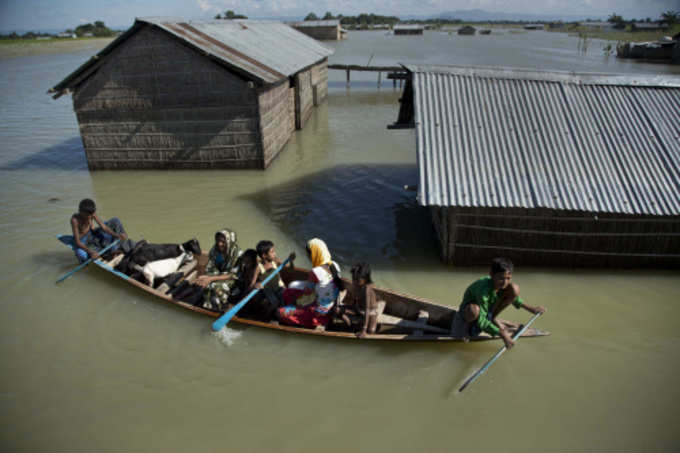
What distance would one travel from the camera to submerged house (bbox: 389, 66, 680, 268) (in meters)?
6.55

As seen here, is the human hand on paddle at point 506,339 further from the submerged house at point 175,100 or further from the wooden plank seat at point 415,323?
the submerged house at point 175,100

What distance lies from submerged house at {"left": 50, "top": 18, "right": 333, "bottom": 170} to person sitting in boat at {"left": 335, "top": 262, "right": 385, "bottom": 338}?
7.46 m

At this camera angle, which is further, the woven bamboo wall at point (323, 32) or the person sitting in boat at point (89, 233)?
the woven bamboo wall at point (323, 32)

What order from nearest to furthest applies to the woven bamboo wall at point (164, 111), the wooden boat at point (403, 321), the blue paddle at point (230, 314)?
the wooden boat at point (403, 321), the blue paddle at point (230, 314), the woven bamboo wall at point (164, 111)

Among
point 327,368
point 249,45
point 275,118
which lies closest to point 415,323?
point 327,368

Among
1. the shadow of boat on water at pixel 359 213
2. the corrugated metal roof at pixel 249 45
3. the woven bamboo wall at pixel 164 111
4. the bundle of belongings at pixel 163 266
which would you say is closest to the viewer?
the bundle of belongings at pixel 163 266

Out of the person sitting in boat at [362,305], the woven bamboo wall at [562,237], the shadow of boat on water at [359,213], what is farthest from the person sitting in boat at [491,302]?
the shadow of boat on water at [359,213]

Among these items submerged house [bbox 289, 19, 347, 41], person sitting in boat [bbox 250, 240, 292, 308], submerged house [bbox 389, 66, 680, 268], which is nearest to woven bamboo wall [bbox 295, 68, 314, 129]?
submerged house [bbox 389, 66, 680, 268]

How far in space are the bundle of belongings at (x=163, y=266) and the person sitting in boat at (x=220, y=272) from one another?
0.34 m

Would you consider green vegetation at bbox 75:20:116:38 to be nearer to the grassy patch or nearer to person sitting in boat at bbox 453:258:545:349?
the grassy patch

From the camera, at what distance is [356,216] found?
9.45 metres

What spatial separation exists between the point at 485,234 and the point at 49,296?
746cm

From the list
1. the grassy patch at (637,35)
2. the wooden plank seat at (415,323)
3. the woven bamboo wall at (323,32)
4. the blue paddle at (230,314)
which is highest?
the woven bamboo wall at (323,32)

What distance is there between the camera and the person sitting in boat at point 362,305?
4949 millimetres
